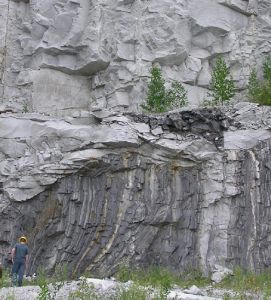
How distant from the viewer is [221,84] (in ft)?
72.5

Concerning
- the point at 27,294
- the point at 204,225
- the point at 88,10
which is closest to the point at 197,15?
the point at 88,10

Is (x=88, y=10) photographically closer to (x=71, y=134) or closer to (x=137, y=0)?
(x=137, y=0)

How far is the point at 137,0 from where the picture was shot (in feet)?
82.2

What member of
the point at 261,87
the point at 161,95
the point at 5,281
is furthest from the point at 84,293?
the point at 261,87

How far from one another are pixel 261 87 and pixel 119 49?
5739 mm

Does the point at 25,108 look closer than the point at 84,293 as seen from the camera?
No

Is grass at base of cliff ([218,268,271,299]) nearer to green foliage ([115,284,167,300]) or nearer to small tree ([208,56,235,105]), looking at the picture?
green foliage ([115,284,167,300])

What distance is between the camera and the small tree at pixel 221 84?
2183cm

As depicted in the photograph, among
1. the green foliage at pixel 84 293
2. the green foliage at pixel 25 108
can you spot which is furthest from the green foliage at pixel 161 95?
the green foliage at pixel 84 293

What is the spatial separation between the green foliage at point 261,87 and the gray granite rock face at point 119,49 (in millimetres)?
918

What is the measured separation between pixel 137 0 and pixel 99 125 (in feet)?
29.1

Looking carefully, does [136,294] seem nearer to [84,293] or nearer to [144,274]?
[84,293]

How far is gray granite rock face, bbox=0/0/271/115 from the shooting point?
24.1 metres

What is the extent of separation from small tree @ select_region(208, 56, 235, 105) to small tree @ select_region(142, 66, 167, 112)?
71.1 inches
